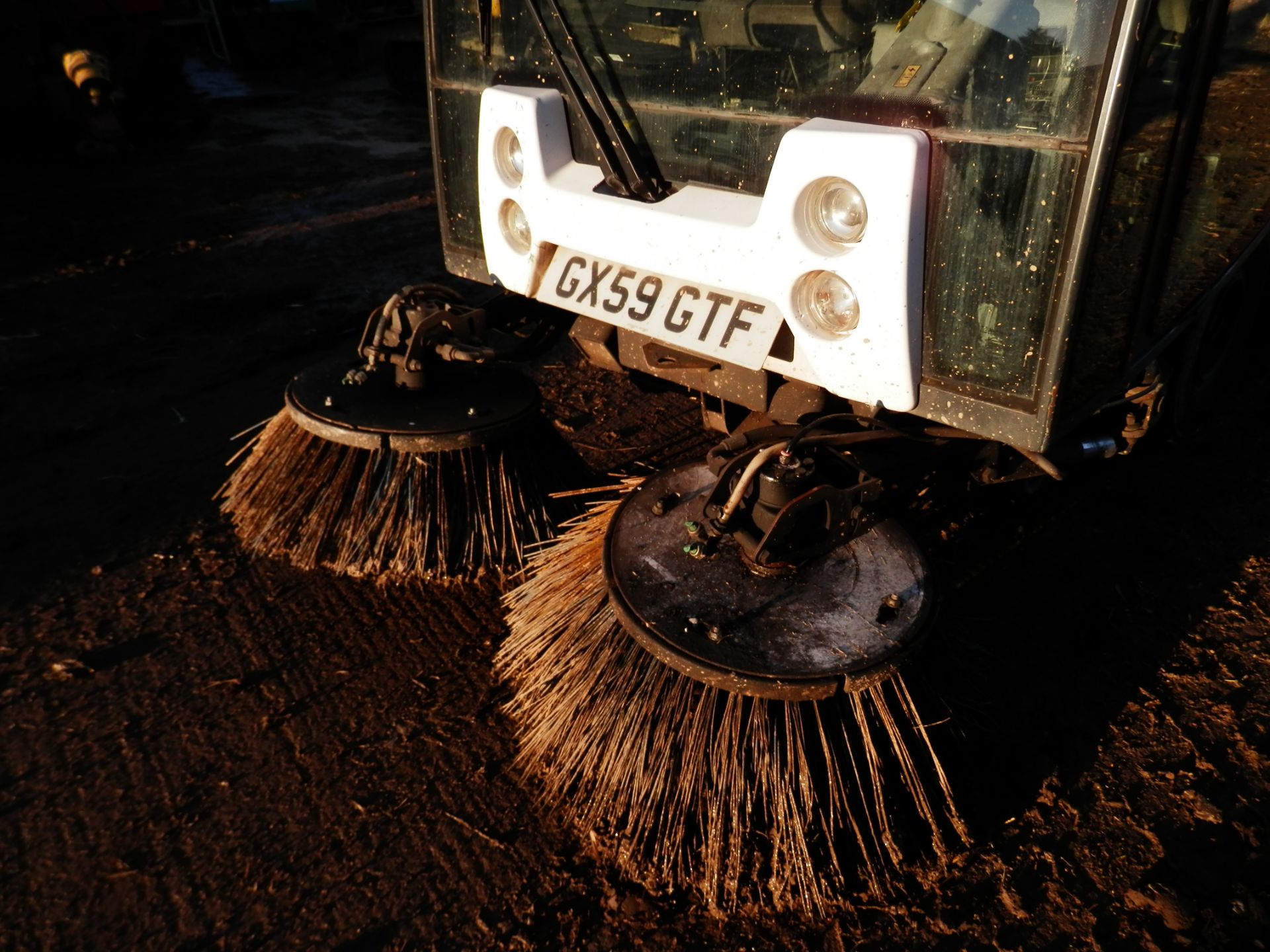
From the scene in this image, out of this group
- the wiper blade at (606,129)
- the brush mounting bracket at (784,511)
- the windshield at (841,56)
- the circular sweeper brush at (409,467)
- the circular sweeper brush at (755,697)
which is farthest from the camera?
the circular sweeper brush at (409,467)

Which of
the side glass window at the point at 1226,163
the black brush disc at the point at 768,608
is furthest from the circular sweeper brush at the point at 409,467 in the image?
the side glass window at the point at 1226,163

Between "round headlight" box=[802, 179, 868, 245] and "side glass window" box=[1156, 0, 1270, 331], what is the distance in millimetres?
777

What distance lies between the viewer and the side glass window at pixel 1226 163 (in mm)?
1988

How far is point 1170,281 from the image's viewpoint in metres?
2.13

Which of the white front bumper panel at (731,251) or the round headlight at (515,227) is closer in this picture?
the white front bumper panel at (731,251)

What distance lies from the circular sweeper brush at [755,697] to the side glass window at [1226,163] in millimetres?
830

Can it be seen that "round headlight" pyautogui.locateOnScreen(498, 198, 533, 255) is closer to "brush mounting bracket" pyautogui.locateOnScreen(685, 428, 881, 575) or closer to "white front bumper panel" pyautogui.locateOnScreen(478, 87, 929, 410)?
"white front bumper panel" pyautogui.locateOnScreen(478, 87, 929, 410)

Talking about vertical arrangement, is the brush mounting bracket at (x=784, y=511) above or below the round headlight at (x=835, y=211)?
below

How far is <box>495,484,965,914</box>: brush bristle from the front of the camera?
1.82 metres

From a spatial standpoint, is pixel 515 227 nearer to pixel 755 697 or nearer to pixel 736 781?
pixel 755 697

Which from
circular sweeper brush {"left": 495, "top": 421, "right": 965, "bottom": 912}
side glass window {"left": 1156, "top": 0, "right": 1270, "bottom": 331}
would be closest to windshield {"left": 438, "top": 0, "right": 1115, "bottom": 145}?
side glass window {"left": 1156, "top": 0, "right": 1270, "bottom": 331}

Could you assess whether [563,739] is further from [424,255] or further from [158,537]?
[424,255]

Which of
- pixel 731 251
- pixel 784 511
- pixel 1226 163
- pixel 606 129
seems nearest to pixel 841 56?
pixel 731 251

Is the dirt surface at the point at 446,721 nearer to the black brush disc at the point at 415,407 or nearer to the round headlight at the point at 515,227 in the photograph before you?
the black brush disc at the point at 415,407
